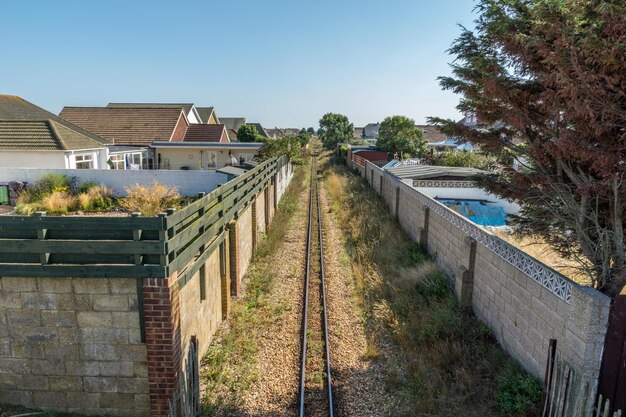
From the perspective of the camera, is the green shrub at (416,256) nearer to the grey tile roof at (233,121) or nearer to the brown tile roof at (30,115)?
the brown tile roof at (30,115)

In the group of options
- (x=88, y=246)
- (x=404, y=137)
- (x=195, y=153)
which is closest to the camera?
(x=88, y=246)

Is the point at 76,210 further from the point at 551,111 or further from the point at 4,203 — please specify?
the point at 551,111

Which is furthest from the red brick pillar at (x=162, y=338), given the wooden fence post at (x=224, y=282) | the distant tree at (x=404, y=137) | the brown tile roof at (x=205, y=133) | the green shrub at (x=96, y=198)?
the distant tree at (x=404, y=137)

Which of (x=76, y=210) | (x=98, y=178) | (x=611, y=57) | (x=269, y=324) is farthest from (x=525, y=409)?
(x=98, y=178)

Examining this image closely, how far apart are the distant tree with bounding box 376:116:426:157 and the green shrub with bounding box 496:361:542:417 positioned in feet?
106

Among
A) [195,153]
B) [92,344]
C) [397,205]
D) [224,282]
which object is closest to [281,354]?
[224,282]

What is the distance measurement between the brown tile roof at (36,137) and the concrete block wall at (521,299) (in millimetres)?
17565

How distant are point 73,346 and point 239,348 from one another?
103 inches

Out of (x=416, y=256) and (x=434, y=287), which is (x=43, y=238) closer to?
(x=434, y=287)

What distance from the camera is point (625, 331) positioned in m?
4.16

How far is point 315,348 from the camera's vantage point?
702 centimetres

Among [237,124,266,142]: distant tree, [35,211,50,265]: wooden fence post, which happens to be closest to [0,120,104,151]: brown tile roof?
[35,211,50,265]: wooden fence post

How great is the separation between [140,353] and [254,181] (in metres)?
7.03

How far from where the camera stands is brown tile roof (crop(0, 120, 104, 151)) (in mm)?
18844
